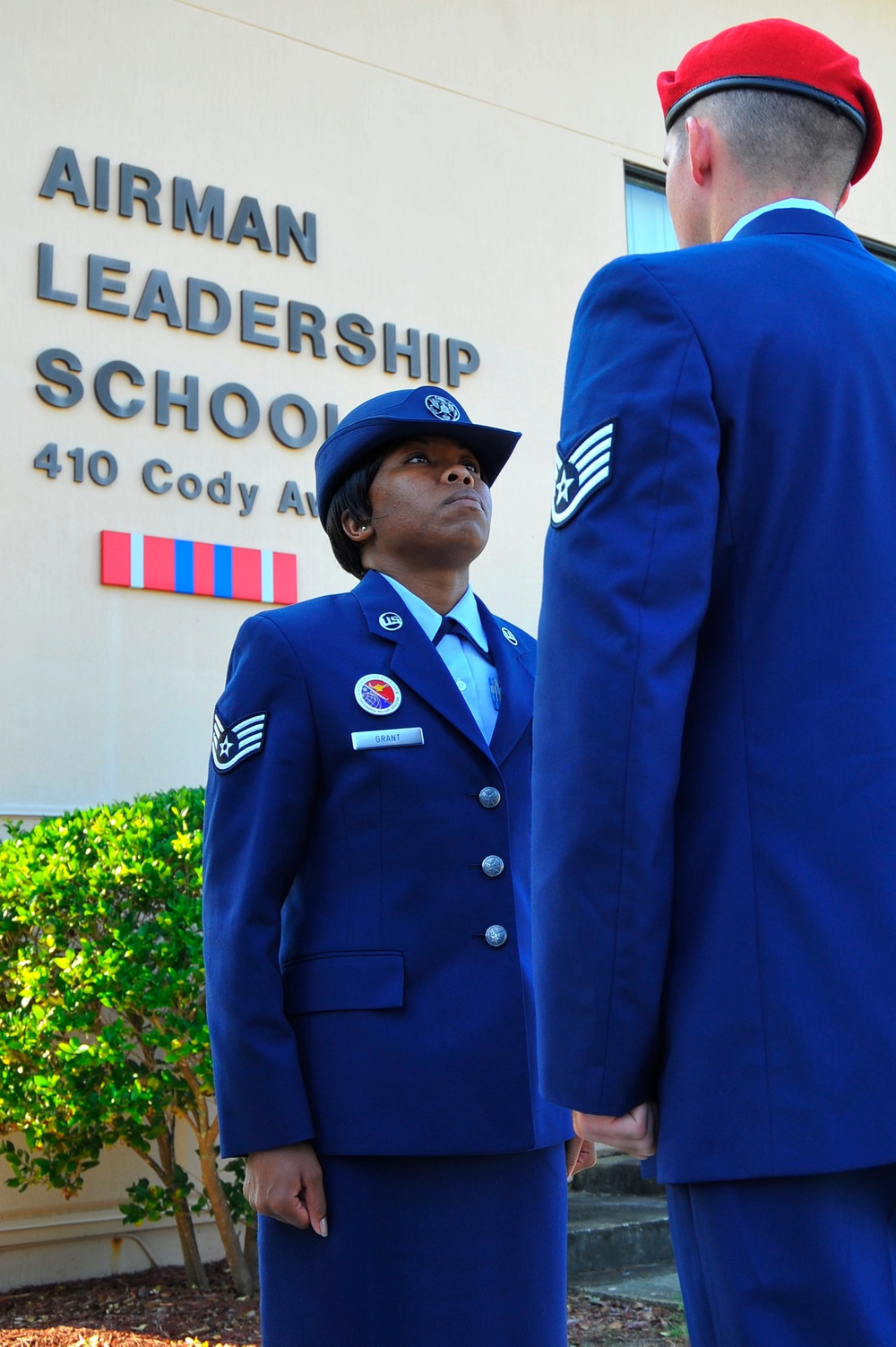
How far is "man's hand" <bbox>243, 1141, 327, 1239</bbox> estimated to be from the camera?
2.00 meters

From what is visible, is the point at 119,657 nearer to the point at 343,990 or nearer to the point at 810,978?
the point at 343,990

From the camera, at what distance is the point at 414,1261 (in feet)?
6.55

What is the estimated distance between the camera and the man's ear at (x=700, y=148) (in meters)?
1.60

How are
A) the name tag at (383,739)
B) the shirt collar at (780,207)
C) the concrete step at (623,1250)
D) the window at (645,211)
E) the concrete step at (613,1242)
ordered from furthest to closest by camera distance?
the window at (645,211)
the concrete step at (613,1242)
the concrete step at (623,1250)
the name tag at (383,739)
the shirt collar at (780,207)

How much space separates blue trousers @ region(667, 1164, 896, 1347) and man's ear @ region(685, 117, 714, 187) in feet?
3.59

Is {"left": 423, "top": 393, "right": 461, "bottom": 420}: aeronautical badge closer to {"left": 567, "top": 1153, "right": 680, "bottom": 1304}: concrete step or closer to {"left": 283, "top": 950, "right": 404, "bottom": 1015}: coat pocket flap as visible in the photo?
{"left": 283, "top": 950, "right": 404, "bottom": 1015}: coat pocket flap

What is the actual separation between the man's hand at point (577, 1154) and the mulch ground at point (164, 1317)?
1914 millimetres

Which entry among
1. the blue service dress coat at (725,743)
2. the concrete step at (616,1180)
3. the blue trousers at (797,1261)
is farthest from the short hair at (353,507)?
the concrete step at (616,1180)

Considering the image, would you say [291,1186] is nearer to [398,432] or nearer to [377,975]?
[377,975]

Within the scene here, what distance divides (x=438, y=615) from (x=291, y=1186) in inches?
38.5

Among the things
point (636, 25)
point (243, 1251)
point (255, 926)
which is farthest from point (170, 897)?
point (636, 25)

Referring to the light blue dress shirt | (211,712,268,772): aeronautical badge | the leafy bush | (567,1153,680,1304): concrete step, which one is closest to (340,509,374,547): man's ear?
the light blue dress shirt

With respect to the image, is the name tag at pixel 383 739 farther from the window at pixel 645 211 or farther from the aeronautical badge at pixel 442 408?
the window at pixel 645 211

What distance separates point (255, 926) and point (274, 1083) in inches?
9.3
